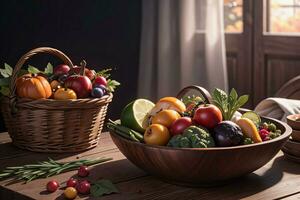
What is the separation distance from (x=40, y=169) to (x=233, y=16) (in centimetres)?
267

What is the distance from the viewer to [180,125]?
1.47 metres

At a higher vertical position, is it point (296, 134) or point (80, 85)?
point (80, 85)

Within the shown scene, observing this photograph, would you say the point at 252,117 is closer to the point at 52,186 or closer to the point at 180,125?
the point at 180,125

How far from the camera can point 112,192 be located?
1.43m

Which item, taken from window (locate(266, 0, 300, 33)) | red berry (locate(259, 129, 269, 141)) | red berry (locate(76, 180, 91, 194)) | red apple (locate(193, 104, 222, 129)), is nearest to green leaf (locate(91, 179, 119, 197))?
red berry (locate(76, 180, 91, 194))

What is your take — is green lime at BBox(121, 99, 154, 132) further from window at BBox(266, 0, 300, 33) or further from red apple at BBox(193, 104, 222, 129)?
window at BBox(266, 0, 300, 33)

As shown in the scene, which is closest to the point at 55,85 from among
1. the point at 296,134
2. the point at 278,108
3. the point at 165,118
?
the point at 165,118

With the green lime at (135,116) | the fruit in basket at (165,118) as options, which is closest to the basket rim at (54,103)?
the green lime at (135,116)

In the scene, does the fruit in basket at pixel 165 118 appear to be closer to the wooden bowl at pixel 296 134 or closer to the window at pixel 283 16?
the wooden bowl at pixel 296 134

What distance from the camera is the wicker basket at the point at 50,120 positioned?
5.93ft

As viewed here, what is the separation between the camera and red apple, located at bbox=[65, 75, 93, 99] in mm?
1859

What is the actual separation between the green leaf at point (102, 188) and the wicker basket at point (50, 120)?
401 millimetres

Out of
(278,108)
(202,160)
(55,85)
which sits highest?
(55,85)

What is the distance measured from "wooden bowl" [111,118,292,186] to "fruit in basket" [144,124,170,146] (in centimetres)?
4
